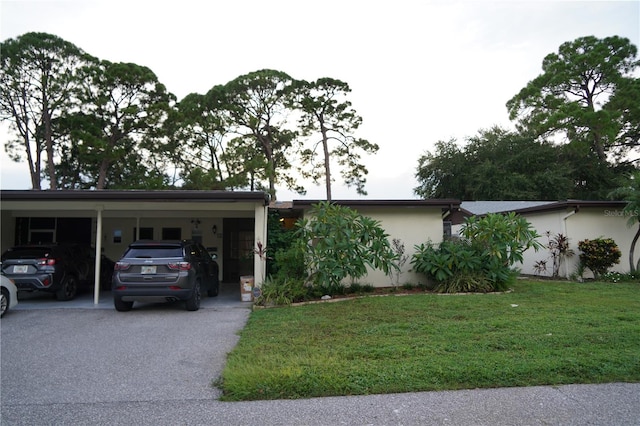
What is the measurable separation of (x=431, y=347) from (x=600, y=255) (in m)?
10.2

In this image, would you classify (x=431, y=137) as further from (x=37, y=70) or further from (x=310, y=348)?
(x=310, y=348)

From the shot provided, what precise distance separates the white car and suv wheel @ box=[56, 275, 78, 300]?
5.53 feet

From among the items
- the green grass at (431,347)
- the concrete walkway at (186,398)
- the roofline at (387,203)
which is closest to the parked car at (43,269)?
the concrete walkway at (186,398)

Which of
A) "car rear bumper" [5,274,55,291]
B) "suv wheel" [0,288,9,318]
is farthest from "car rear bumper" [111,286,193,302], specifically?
"car rear bumper" [5,274,55,291]

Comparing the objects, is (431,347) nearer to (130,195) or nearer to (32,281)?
(130,195)

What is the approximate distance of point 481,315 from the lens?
7.33m

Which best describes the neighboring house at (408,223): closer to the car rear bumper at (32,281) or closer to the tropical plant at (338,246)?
the tropical plant at (338,246)

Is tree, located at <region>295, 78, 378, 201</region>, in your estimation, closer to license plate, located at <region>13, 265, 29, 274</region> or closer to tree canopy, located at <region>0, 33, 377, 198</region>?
tree canopy, located at <region>0, 33, 377, 198</region>

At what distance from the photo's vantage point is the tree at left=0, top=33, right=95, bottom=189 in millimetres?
20734

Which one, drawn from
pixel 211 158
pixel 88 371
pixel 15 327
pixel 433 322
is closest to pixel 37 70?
pixel 211 158

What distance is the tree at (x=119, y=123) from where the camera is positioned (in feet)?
71.9

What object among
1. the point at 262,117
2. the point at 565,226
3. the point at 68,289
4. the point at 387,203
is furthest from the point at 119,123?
the point at 565,226

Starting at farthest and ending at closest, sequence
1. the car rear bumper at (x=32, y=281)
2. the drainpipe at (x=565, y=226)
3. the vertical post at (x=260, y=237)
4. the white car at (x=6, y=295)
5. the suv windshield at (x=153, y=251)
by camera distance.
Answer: the drainpipe at (x=565, y=226) < the vertical post at (x=260, y=237) < the car rear bumper at (x=32, y=281) < the suv windshield at (x=153, y=251) < the white car at (x=6, y=295)

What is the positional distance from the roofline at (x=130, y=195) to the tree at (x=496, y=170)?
75.9 ft
